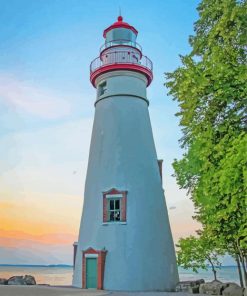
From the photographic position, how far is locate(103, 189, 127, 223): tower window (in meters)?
19.0

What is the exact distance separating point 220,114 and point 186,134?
203 cm

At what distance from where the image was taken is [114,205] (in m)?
19.3

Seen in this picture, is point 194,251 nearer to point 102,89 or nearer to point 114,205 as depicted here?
point 114,205

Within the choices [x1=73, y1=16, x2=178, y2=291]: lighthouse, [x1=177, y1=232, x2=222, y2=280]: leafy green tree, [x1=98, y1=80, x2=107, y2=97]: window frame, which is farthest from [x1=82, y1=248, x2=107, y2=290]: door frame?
[x1=98, y1=80, x2=107, y2=97]: window frame

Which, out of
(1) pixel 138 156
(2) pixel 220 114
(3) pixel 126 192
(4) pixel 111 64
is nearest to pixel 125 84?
(4) pixel 111 64

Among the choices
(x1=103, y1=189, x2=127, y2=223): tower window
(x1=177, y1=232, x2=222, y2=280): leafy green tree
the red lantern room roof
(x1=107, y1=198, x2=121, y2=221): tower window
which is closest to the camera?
(x1=177, y1=232, x2=222, y2=280): leafy green tree

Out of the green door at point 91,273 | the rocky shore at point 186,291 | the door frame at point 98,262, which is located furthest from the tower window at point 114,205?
the rocky shore at point 186,291

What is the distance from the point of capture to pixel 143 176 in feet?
65.4

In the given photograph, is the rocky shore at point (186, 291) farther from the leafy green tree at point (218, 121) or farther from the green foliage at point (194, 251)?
the leafy green tree at point (218, 121)

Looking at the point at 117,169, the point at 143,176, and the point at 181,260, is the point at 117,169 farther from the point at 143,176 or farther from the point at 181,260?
the point at 181,260

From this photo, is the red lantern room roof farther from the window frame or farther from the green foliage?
the green foliage

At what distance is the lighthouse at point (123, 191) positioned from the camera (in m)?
18.1

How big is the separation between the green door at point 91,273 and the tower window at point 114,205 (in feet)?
7.34

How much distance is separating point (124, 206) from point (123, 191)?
0.84 m
